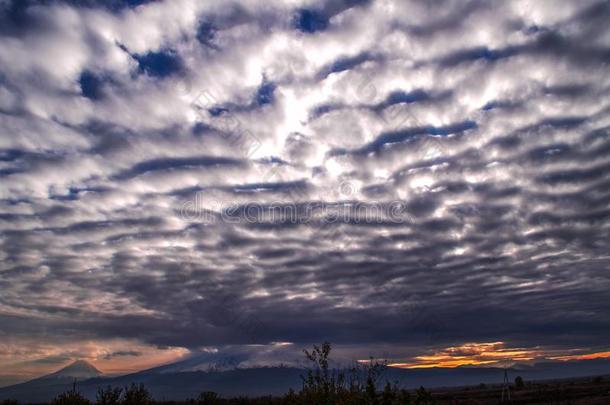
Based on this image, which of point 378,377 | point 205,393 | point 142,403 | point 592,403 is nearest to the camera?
point 378,377

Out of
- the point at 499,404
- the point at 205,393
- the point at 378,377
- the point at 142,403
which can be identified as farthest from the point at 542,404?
the point at 378,377

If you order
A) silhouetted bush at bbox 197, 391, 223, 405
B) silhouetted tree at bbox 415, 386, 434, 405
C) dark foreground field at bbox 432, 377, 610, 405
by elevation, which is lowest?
dark foreground field at bbox 432, 377, 610, 405

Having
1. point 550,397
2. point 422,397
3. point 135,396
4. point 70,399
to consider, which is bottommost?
point 550,397

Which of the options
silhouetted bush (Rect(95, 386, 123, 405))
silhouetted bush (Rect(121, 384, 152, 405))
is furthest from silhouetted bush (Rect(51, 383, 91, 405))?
silhouetted bush (Rect(121, 384, 152, 405))

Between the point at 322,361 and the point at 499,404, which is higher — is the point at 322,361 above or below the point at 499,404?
above

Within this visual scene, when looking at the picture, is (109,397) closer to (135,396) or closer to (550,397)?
(135,396)

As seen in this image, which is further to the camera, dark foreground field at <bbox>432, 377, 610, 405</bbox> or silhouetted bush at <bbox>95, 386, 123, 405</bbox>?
dark foreground field at <bbox>432, 377, 610, 405</bbox>

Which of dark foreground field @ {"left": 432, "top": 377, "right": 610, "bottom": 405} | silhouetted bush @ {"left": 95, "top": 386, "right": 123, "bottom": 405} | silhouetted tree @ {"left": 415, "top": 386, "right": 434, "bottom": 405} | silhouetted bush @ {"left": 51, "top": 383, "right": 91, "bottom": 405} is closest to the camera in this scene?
silhouetted tree @ {"left": 415, "top": 386, "right": 434, "bottom": 405}

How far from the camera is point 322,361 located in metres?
26.4

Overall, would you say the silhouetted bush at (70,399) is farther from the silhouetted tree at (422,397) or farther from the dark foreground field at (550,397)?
the silhouetted tree at (422,397)

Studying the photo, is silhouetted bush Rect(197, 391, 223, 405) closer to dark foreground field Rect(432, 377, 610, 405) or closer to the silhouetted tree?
dark foreground field Rect(432, 377, 610, 405)

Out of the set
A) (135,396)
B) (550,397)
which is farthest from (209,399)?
(550,397)

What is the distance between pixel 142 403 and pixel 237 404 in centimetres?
2749

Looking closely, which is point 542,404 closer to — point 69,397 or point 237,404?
point 237,404
